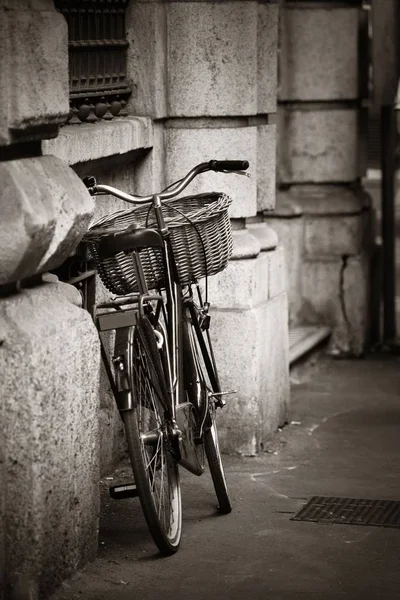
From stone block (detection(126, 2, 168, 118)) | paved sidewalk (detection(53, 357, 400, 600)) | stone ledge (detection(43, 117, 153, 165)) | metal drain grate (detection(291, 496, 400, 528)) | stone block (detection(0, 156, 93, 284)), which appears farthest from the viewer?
stone block (detection(126, 2, 168, 118))

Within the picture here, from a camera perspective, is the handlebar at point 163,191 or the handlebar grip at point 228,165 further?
the handlebar grip at point 228,165

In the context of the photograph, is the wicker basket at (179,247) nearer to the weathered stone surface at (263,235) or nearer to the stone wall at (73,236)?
the stone wall at (73,236)

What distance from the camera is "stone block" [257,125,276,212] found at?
23.7 ft

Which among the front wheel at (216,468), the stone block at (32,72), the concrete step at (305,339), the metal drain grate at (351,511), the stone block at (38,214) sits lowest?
the metal drain grate at (351,511)

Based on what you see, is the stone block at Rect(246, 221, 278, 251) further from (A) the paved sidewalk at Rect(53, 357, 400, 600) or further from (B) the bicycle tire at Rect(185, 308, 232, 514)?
(B) the bicycle tire at Rect(185, 308, 232, 514)

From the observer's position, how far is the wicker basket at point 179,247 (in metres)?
5.05

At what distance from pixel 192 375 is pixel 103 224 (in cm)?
72

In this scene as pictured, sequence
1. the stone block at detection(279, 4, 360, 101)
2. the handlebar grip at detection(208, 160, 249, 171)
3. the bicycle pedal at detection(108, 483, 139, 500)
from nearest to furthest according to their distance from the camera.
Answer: the bicycle pedal at detection(108, 483, 139, 500)
the handlebar grip at detection(208, 160, 249, 171)
the stone block at detection(279, 4, 360, 101)

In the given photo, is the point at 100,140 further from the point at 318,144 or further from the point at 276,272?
the point at 318,144

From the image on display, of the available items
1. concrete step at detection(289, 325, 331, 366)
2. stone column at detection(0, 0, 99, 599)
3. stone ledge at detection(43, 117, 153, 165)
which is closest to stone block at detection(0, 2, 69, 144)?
stone column at detection(0, 0, 99, 599)

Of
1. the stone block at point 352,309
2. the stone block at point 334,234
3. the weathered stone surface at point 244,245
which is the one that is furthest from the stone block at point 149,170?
the stone block at point 352,309

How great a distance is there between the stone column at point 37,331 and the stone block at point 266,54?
2.61m

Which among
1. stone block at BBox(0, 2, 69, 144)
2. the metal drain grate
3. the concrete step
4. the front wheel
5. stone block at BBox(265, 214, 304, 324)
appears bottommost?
the metal drain grate

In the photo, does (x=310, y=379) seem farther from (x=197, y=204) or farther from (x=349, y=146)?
(x=197, y=204)
